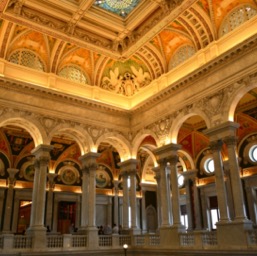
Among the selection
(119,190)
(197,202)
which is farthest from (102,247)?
(119,190)

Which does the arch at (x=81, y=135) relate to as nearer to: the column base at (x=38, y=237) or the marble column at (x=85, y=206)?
the marble column at (x=85, y=206)

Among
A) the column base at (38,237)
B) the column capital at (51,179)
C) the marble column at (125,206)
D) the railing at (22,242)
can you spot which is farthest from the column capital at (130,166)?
the railing at (22,242)

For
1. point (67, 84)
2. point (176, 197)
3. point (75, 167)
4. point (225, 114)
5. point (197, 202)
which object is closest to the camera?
point (225, 114)

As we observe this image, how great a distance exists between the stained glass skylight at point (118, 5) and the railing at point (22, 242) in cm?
1063

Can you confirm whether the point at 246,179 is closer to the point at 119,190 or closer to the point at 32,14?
the point at 119,190

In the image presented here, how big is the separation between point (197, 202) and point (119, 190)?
20.9 feet

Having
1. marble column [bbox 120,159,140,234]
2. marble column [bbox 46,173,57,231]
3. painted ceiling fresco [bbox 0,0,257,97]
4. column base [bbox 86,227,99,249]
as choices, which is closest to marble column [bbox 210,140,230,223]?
painted ceiling fresco [bbox 0,0,257,97]

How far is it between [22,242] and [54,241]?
1443mm

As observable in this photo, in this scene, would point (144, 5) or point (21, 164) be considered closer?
point (144, 5)

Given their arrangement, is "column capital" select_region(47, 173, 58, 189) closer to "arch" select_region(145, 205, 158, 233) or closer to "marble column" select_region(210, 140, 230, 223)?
"arch" select_region(145, 205, 158, 233)

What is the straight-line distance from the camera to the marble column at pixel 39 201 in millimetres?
14508

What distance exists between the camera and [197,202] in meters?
21.0

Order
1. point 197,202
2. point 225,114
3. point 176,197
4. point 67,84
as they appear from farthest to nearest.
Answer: point 197,202
point 67,84
point 176,197
point 225,114

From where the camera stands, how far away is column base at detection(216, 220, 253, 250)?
12078 millimetres
